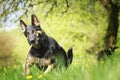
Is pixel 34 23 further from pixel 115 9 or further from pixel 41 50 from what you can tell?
pixel 115 9

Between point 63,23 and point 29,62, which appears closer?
point 29,62

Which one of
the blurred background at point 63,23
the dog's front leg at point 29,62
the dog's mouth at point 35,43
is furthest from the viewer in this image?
the blurred background at point 63,23

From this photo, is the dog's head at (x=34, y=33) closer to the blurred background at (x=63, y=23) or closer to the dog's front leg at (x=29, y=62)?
the dog's front leg at (x=29, y=62)

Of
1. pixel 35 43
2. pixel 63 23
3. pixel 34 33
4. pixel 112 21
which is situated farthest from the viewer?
pixel 63 23

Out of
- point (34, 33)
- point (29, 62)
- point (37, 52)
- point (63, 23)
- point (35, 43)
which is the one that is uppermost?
point (34, 33)

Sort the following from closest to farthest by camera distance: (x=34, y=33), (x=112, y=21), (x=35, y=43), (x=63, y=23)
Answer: (x=34, y=33)
(x=35, y=43)
(x=112, y=21)
(x=63, y=23)

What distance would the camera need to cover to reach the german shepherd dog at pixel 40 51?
30.3 ft

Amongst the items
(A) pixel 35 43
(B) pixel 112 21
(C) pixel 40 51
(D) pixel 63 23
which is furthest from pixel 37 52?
(D) pixel 63 23

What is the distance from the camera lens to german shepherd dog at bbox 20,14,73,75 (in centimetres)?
923

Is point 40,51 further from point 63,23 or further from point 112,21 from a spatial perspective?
point 63,23

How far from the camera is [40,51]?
955 centimetres

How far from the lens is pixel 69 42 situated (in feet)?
87.8

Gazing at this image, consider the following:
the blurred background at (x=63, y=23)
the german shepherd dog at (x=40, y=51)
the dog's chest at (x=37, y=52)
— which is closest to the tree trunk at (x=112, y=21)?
the blurred background at (x=63, y=23)

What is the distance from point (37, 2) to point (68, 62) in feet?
30.3
